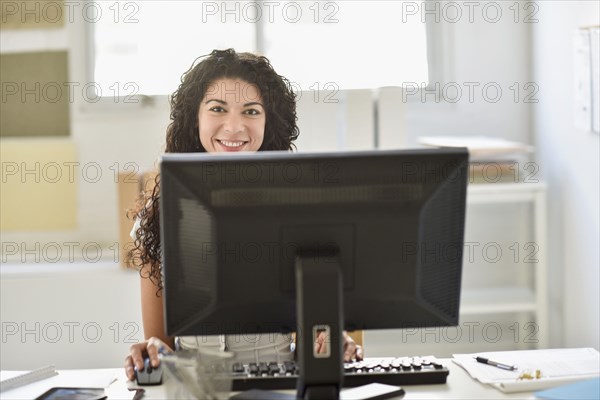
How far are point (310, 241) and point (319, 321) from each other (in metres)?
0.14

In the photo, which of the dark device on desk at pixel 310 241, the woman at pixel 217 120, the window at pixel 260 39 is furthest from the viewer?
the window at pixel 260 39

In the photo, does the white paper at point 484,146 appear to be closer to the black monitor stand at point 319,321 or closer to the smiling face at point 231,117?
the smiling face at point 231,117

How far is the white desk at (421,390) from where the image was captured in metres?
1.79

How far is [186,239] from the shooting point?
1628 millimetres

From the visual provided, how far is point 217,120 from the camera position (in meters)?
2.39

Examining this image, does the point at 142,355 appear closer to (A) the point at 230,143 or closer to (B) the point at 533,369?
(A) the point at 230,143

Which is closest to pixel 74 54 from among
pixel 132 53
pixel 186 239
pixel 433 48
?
pixel 132 53

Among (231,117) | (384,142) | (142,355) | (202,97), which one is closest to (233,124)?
(231,117)

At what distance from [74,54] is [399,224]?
2.36m

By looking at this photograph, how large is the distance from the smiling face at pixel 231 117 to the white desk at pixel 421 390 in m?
0.67

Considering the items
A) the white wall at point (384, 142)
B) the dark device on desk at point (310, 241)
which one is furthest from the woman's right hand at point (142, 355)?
the white wall at point (384, 142)

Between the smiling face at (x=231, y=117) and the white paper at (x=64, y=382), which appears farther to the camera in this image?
the smiling face at (x=231, y=117)

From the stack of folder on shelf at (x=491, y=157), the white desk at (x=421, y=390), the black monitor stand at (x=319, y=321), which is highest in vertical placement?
the stack of folder on shelf at (x=491, y=157)

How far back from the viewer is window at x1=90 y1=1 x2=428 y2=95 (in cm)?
367
